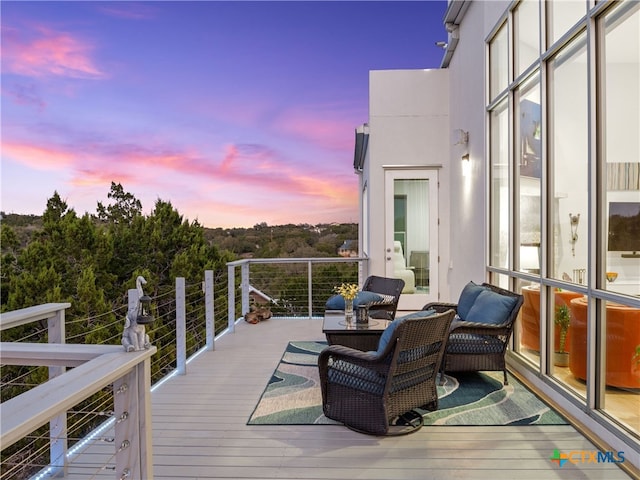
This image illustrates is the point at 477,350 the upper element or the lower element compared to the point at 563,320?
lower

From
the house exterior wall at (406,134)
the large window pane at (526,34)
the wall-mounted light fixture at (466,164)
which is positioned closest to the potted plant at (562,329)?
the large window pane at (526,34)

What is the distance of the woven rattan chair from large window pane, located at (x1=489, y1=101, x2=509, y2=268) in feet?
4.00

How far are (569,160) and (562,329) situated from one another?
130cm

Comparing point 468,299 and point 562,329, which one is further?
point 468,299

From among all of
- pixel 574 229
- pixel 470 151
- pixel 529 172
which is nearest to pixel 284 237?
pixel 470 151

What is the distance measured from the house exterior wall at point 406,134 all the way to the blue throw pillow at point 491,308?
105 inches

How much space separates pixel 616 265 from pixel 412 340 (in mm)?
1391

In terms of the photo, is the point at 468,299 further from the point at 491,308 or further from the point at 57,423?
the point at 57,423

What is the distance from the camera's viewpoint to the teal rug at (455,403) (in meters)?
2.84

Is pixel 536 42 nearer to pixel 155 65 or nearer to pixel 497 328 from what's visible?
pixel 497 328

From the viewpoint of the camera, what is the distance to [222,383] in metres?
3.65

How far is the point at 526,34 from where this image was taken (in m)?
3.74

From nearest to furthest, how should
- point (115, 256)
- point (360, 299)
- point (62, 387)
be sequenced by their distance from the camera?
point (62, 387), point (360, 299), point (115, 256)

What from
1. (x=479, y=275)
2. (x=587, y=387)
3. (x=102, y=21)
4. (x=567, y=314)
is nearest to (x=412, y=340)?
(x=587, y=387)
